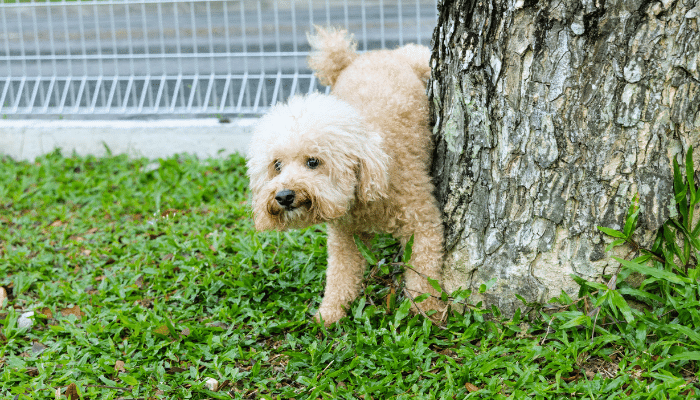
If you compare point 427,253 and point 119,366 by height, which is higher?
point 427,253

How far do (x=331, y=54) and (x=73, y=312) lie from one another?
2005 millimetres

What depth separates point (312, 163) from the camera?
251 centimetres

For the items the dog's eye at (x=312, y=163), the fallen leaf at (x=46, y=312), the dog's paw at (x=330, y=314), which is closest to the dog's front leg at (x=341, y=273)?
the dog's paw at (x=330, y=314)

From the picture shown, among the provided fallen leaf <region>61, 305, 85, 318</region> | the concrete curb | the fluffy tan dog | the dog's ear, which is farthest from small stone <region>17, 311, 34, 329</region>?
the concrete curb

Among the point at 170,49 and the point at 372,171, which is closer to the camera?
the point at 372,171

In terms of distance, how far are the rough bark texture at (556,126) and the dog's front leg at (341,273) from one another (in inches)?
22.2

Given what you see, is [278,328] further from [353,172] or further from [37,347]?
[37,347]

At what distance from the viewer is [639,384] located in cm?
203

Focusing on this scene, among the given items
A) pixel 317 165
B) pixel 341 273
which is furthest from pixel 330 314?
pixel 317 165

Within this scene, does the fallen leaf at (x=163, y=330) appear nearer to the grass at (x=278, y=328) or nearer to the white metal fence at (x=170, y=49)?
the grass at (x=278, y=328)

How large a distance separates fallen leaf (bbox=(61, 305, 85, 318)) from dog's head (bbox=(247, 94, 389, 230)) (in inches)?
49.3

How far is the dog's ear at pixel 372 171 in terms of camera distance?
96.0 inches

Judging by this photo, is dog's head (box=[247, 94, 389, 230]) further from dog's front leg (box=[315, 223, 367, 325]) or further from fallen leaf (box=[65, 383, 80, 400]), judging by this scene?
fallen leaf (box=[65, 383, 80, 400])

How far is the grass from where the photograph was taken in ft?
7.14
